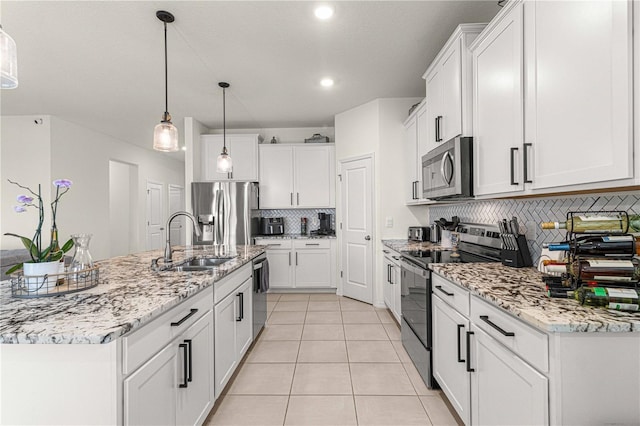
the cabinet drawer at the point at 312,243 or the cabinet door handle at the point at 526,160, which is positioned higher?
the cabinet door handle at the point at 526,160

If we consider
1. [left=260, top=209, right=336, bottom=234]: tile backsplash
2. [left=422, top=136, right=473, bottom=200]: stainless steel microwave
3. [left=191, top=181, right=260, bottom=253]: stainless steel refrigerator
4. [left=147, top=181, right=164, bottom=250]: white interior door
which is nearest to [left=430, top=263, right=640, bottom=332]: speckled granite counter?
[left=422, top=136, right=473, bottom=200]: stainless steel microwave

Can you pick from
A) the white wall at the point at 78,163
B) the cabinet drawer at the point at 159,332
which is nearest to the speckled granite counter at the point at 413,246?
the cabinet drawer at the point at 159,332

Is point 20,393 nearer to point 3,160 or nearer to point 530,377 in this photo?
point 530,377

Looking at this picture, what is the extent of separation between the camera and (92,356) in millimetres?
1003

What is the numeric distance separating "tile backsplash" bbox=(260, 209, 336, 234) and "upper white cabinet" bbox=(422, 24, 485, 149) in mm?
2866

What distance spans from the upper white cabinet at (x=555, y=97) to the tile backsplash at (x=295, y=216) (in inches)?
138

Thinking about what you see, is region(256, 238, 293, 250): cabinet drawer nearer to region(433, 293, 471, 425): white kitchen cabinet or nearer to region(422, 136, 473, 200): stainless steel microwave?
region(422, 136, 473, 200): stainless steel microwave

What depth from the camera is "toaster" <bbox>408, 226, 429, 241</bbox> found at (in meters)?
3.73

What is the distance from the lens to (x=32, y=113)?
4.57 metres

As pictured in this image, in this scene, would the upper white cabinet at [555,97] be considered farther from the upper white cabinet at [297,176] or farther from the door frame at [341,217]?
the upper white cabinet at [297,176]

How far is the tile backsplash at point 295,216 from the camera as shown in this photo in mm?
5324

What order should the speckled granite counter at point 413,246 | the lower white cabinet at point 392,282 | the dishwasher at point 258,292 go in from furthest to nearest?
1. the lower white cabinet at point 392,282
2. the speckled granite counter at point 413,246
3. the dishwasher at point 258,292

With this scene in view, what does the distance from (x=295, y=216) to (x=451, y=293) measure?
3.78 meters

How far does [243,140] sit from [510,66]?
4.10 metres
